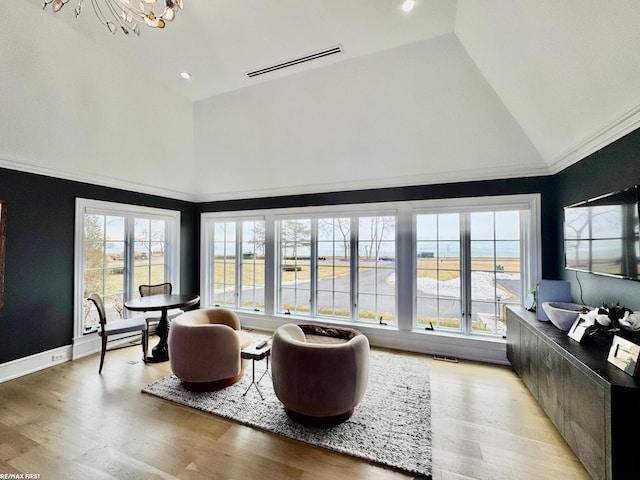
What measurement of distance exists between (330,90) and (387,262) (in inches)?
97.8

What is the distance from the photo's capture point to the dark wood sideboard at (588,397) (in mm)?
1388

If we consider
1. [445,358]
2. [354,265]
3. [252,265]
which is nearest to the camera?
[445,358]

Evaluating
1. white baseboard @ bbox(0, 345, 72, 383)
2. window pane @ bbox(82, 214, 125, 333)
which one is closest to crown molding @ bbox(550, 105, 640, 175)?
window pane @ bbox(82, 214, 125, 333)

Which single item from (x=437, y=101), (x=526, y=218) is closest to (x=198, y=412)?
(x=437, y=101)

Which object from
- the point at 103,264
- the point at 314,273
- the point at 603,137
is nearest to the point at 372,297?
the point at 314,273

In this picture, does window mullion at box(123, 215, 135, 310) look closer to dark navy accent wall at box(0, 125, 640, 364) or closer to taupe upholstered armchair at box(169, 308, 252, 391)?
dark navy accent wall at box(0, 125, 640, 364)

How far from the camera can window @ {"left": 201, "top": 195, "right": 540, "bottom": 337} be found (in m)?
3.58

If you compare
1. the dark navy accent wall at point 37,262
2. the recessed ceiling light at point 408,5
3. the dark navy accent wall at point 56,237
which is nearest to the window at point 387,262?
the dark navy accent wall at point 56,237

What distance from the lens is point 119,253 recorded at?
425cm

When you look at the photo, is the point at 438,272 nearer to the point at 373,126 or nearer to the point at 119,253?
the point at 373,126

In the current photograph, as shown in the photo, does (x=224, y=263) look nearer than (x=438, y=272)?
No

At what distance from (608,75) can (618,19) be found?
1.31ft

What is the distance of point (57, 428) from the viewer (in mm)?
2176

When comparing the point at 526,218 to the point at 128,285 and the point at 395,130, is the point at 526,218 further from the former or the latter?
the point at 128,285
